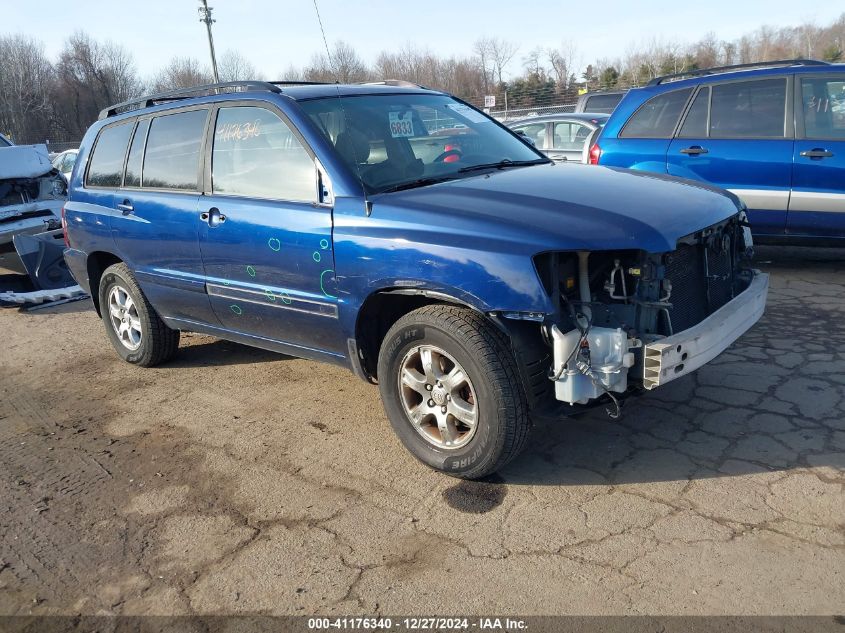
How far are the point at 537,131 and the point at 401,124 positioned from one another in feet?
22.9

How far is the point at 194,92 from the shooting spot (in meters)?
4.74

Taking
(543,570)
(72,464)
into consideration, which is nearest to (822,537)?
(543,570)

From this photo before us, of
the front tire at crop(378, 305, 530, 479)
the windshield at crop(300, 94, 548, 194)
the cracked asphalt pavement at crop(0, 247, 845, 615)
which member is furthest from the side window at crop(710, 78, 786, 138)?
the front tire at crop(378, 305, 530, 479)

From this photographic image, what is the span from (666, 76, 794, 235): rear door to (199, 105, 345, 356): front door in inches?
165

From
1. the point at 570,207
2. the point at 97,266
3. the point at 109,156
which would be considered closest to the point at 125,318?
the point at 97,266

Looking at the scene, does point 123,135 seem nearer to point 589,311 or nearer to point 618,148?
point 589,311

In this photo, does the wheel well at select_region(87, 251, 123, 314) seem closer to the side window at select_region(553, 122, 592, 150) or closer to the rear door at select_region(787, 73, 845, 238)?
the rear door at select_region(787, 73, 845, 238)

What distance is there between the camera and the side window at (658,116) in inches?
271

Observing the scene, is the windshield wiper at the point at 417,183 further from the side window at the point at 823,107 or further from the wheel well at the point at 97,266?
the side window at the point at 823,107

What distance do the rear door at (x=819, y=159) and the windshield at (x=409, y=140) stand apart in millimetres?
2970

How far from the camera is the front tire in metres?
3.16

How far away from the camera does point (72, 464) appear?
4.01 m

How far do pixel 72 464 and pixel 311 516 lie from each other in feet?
5.27

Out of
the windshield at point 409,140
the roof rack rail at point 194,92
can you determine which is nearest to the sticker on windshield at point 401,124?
the windshield at point 409,140
